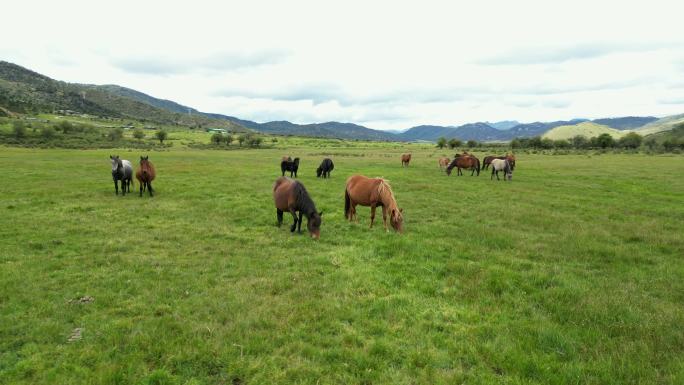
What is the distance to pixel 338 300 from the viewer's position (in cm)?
724

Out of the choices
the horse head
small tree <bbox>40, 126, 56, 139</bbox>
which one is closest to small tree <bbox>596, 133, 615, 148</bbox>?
the horse head

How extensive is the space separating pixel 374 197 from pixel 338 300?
6.14m

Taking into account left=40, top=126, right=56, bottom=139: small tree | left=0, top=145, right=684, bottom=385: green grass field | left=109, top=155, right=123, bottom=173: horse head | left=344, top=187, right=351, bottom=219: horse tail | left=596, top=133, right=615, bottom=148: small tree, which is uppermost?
left=596, top=133, right=615, bottom=148: small tree

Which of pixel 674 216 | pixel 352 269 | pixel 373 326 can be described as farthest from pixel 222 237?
pixel 674 216

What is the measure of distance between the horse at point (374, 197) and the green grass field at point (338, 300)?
68 cm

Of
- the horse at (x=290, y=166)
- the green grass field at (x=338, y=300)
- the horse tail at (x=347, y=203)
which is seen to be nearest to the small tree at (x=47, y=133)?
the horse at (x=290, y=166)

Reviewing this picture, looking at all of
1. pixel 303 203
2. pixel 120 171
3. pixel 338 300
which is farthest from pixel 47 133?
pixel 338 300

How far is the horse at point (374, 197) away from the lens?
1250 cm

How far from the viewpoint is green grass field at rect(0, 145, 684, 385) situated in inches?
202

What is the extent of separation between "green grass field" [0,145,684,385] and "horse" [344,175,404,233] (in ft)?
2.22

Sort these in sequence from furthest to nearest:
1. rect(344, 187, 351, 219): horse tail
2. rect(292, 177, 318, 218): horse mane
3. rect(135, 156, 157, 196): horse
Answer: rect(135, 156, 157, 196): horse, rect(344, 187, 351, 219): horse tail, rect(292, 177, 318, 218): horse mane

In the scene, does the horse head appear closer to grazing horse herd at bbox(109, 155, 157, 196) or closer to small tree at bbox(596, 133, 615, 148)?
grazing horse herd at bbox(109, 155, 157, 196)

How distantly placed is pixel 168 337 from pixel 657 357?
7684 mm

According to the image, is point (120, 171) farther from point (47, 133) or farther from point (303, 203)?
point (47, 133)
